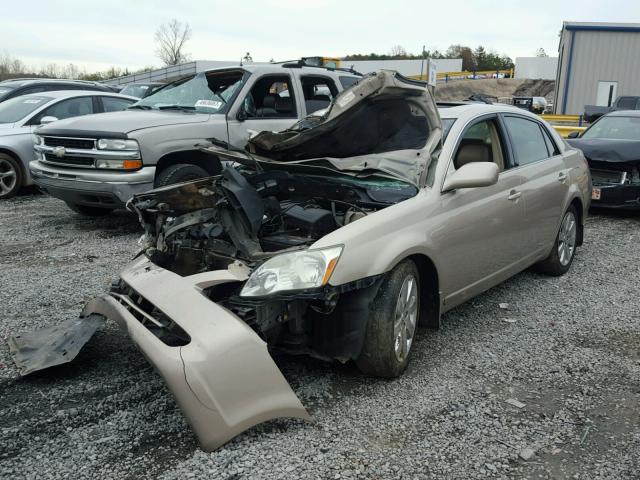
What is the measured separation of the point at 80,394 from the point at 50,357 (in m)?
0.33

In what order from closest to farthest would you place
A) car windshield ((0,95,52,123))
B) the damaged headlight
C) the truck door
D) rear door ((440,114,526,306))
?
1. the damaged headlight
2. rear door ((440,114,526,306))
3. the truck door
4. car windshield ((0,95,52,123))

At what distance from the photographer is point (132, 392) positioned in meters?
3.44

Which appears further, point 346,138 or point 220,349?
point 346,138

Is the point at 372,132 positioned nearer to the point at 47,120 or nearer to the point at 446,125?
the point at 446,125

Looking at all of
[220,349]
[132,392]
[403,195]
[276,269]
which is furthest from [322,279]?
[132,392]

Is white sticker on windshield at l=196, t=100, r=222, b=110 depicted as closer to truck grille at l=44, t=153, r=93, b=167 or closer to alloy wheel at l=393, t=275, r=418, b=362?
truck grille at l=44, t=153, r=93, b=167

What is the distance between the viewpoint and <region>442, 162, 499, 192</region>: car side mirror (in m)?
3.94

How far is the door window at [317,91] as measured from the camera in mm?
7957

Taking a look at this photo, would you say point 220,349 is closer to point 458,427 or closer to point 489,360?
point 458,427

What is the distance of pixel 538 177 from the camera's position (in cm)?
526

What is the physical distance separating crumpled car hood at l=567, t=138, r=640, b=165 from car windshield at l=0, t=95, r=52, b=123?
8763 mm

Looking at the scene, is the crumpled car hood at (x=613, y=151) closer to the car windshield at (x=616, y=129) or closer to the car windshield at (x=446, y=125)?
the car windshield at (x=616, y=129)

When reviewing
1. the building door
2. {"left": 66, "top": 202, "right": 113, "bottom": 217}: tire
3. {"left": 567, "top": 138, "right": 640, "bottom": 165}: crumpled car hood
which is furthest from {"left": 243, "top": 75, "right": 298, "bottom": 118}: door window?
the building door

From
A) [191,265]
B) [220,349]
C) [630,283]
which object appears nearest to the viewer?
[220,349]
